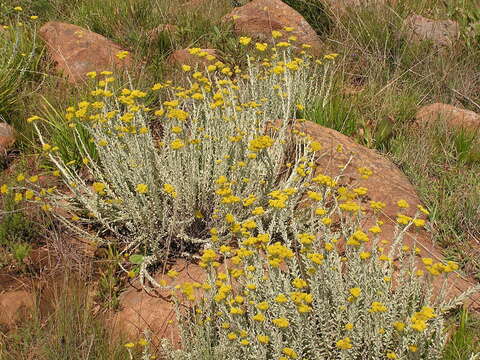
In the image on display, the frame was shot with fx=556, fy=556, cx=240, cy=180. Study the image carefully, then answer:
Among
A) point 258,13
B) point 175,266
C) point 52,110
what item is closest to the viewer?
point 175,266

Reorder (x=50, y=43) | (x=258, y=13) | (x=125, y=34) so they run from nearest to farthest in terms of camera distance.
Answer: (x=50, y=43)
(x=125, y=34)
(x=258, y=13)

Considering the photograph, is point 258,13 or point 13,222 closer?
point 13,222

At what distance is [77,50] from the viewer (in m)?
5.16

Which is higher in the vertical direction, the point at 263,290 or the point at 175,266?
the point at 263,290

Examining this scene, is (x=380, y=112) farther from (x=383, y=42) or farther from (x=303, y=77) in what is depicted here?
(x=383, y=42)

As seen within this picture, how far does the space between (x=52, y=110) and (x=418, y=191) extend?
9.26 ft

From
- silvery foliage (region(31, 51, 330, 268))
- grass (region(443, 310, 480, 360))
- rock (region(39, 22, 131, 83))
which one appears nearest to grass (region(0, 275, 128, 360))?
silvery foliage (region(31, 51, 330, 268))

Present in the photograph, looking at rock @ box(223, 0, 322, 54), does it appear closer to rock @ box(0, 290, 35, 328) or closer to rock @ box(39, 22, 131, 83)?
rock @ box(39, 22, 131, 83)

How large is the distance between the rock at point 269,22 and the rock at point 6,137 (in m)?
2.79

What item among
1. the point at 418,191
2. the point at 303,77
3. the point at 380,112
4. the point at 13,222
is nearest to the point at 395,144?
the point at 380,112

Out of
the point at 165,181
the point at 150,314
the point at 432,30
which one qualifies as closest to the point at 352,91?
the point at 432,30

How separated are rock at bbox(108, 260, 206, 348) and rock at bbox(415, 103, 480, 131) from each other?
8.44ft

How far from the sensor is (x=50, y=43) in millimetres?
5254

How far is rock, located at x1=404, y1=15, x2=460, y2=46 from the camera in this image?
581cm
